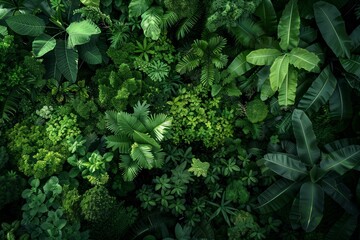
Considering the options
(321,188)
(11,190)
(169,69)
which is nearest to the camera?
(11,190)

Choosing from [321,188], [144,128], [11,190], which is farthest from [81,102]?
[321,188]

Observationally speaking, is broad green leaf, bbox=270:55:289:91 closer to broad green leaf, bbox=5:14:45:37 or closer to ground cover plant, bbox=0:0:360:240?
ground cover plant, bbox=0:0:360:240

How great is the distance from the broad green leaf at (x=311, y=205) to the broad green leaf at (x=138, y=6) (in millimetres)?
3289

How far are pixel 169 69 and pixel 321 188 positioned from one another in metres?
2.73

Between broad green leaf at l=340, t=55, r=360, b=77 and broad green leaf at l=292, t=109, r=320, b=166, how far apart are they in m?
0.87

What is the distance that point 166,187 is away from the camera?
509cm

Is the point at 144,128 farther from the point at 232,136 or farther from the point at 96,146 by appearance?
the point at 232,136

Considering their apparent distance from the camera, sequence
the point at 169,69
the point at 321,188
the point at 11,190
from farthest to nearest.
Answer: the point at 169,69 → the point at 321,188 → the point at 11,190

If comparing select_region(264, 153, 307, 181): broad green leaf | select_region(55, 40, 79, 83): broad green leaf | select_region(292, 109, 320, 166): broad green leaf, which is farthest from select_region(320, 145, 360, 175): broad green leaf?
select_region(55, 40, 79, 83): broad green leaf

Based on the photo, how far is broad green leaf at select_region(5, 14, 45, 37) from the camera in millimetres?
5114

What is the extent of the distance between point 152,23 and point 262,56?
1.57 meters

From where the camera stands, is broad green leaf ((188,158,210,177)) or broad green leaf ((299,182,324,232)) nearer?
broad green leaf ((299,182,324,232))

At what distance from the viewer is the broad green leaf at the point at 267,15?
5.03m

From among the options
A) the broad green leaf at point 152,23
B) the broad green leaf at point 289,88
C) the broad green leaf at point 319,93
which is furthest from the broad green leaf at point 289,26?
the broad green leaf at point 152,23
